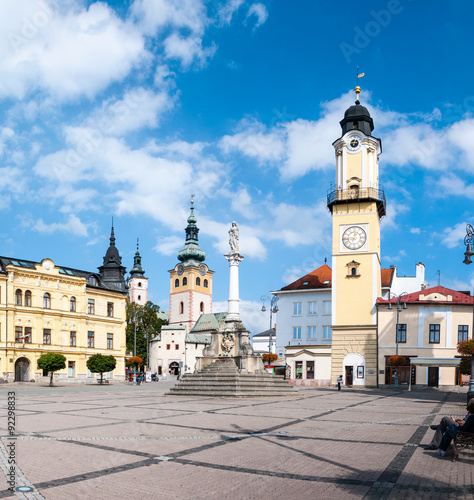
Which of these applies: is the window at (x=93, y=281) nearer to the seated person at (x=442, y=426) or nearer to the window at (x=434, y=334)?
the window at (x=434, y=334)

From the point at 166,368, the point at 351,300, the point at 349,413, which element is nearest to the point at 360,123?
the point at 351,300

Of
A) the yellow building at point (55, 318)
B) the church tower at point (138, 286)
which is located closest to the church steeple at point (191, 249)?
the church tower at point (138, 286)

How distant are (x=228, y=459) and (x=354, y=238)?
39802 millimetres

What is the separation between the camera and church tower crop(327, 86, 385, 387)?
152 ft

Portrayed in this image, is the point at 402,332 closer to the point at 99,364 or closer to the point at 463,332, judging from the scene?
the point at 463,332

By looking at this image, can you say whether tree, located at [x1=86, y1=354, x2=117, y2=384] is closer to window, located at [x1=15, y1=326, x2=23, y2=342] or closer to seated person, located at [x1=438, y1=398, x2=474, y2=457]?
window, located at [x1=15, y1=326, x2=23, y2=342]

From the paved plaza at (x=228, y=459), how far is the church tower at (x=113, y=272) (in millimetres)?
53362

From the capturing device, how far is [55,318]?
5603 centimetres

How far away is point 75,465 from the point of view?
9445 millimetres

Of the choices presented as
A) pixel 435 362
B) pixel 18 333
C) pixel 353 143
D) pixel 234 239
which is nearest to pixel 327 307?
pixel 353 143

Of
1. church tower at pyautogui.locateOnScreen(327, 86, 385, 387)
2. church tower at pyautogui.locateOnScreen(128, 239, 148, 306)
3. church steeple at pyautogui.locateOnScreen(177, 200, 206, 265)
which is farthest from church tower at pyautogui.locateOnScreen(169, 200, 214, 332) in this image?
church tower at pyautogui.locateOnScreen(327, 86, 385, 387)

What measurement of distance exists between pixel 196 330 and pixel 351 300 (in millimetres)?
64475

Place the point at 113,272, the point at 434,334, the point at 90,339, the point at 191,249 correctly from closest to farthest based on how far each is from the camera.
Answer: the point at 434,334 < the point at 90,339 < the point at 113,272 < the point at 191,249

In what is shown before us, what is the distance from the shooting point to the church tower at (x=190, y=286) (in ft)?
371
